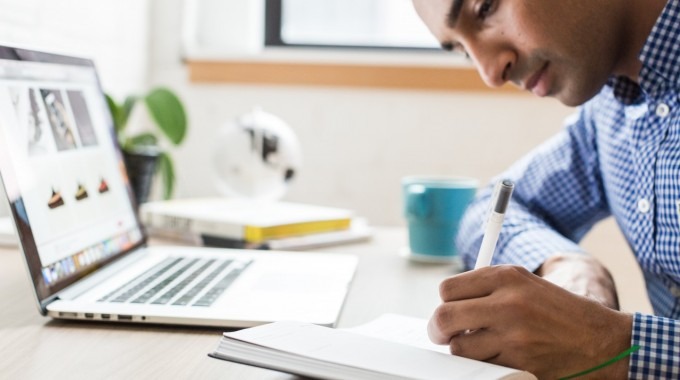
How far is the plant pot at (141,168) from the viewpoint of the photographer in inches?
52.6

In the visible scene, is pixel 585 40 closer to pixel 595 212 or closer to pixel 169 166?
pixel 595 212

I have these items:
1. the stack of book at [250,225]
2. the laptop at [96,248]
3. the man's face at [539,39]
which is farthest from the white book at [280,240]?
the man's face at [539,39]

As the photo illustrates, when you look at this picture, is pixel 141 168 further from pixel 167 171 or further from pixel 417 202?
pixel 417 202

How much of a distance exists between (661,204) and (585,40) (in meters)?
0.23

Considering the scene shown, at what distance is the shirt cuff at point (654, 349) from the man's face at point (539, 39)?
0.49 meters

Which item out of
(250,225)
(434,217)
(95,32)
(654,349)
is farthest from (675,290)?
(95,32)

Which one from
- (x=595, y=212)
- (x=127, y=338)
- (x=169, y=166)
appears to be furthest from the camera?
(x=169, y=166)

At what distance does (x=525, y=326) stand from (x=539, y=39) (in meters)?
0.54

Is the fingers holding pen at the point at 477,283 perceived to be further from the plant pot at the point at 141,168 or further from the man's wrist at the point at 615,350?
the plant pot at the point at 141,168

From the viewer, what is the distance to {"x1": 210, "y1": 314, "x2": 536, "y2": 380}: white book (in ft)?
1.78

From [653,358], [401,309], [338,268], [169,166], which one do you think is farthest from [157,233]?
[653,358]

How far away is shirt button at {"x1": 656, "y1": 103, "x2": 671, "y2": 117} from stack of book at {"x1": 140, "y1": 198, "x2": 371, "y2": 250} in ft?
1.72

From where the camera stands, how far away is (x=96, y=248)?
0.90m

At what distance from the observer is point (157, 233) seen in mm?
1291
